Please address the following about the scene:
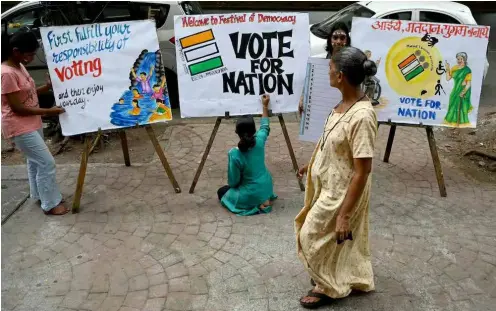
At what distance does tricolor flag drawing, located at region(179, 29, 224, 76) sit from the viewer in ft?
13.9

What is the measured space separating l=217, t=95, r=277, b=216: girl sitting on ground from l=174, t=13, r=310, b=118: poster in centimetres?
20

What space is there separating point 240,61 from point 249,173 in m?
1.06

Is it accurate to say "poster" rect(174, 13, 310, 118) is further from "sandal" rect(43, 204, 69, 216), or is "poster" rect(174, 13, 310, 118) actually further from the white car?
the white car

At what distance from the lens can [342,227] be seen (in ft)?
8.61

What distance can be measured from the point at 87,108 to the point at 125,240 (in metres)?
1.27

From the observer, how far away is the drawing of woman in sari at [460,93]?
174 inches

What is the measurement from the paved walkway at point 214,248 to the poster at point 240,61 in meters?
0.95

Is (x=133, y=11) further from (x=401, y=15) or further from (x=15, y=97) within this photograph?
(x=401, y=15)

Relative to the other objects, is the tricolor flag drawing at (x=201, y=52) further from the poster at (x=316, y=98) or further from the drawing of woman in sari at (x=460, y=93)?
the drawing of woman in sari at (x=460, y=93)

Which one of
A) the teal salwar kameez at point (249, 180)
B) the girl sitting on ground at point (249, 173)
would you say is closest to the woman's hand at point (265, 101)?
the girl sitting on ground at point (249, 173)

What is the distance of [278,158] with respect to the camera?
543cm

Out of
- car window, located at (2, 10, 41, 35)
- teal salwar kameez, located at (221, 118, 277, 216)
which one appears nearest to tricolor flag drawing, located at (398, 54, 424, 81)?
teal salwar kameez, located at (221, 118, 277, 216)

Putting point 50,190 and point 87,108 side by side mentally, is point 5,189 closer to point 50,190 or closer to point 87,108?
point 50,190

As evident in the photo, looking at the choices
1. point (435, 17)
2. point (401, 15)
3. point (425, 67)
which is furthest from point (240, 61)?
point (435, 17)
